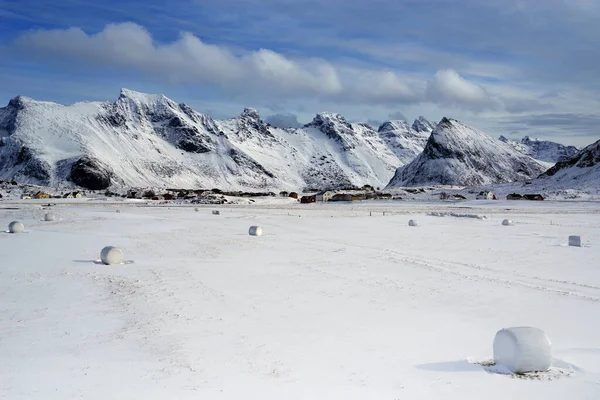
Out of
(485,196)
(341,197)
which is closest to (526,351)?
(485,196)

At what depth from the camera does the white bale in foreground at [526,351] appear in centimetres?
1100

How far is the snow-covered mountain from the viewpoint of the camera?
15962cm

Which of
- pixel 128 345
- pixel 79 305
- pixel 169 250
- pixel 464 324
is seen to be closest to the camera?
pixel 128 345

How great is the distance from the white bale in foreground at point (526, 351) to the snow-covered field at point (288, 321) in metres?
0.31

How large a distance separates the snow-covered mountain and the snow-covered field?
147 metres

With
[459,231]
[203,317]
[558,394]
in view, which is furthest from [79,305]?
[459,231]

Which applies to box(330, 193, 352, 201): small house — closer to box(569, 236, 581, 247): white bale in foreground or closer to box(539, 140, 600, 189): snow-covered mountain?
box(539, 140, 600, 189): snow-covered mountain

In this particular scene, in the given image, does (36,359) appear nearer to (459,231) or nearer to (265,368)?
(265,368)

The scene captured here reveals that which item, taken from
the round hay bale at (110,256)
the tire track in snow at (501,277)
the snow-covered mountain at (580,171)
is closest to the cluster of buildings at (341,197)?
the snow-covered mountain at (580,171)

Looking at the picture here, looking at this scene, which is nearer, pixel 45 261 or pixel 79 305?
pixel 79 305

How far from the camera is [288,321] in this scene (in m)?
15.1

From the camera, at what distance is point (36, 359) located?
1164 cm

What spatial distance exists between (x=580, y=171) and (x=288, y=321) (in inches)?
7058

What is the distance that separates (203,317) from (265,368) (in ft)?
14.5
